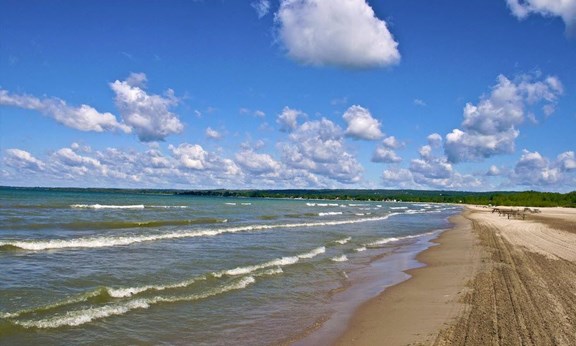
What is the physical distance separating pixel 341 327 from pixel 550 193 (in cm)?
14703

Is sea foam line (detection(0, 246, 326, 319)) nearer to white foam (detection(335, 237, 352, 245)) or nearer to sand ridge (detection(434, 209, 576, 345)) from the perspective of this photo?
white foam (detection(335, 237, 352, 245))

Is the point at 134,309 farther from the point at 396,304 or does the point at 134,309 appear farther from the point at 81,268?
the point at 396,304

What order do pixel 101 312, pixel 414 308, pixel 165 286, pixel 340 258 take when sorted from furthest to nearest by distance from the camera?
1. pixel 340 258
2. pixel 165 286
3. pixel 414 308
4. pixel 101 312

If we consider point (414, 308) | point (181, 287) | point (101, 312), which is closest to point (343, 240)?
point (181, 287)

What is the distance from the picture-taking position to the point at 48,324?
9500 mm

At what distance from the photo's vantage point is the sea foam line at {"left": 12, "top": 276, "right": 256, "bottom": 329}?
31.4 feet

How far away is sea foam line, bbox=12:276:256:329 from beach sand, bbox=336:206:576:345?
4.60 metres

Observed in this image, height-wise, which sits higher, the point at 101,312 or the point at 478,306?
the point at 478,306

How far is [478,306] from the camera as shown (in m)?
11.0

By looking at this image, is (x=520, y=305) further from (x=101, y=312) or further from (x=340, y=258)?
(x=340, y=258)

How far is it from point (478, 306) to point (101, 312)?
909 centimetres

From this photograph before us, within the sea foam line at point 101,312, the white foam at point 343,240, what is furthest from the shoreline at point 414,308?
the white foam at point 343,240

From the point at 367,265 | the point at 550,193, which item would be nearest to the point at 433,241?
the point at 367,265

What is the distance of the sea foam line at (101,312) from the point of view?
31.4 feet
